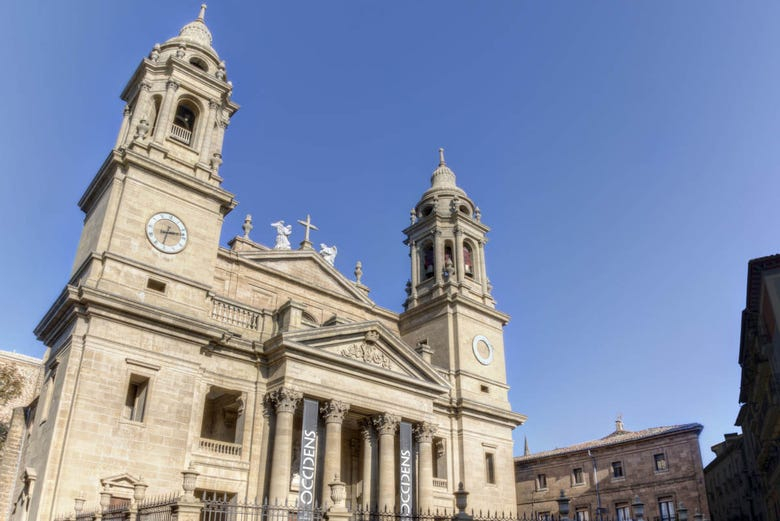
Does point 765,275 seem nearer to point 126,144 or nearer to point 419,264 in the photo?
point 419,264

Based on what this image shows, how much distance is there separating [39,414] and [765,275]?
26.3 m

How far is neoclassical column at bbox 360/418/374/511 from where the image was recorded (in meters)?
25.7

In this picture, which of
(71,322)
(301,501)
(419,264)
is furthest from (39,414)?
(419,264)

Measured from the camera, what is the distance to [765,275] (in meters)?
24.8

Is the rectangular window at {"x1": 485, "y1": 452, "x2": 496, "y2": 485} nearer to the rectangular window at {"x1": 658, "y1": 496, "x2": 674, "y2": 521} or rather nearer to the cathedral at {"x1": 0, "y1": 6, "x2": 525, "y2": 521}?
the cathedral at {"x1": 0, "y1": 6, "x2": 525, "y2": 521}

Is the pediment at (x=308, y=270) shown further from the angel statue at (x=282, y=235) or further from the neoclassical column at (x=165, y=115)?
the neoclassical column at (x=165, y=115)

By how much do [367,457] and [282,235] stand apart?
12065 millimetres

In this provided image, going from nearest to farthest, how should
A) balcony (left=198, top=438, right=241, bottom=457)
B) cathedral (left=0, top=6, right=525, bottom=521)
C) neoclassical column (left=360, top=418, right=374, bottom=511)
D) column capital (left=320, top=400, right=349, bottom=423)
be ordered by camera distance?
cathedral (left=0, top=6, right=525, bottom=521) → balcony (left=198, top=438, right=241, bottom=457) → column capital (left=320, top=400, right=349, bottom=423) → neoclassical column (left=360, top=418, right=374, bottom=511)

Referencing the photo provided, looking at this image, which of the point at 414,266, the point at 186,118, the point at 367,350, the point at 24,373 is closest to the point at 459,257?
the point at 414,266

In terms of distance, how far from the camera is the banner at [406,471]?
2577 cm

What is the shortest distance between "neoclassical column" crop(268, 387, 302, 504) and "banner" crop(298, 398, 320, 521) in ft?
1.54

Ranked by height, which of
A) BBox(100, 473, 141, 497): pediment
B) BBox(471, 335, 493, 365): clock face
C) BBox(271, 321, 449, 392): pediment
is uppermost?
BBox(471, 335, 493, 365): clock face

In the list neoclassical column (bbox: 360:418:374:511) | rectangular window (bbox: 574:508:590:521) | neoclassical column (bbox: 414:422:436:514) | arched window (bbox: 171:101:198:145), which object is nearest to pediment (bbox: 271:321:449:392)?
neoclassical column (bbox: 414:422:436:514)

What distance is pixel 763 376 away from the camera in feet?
93.5
